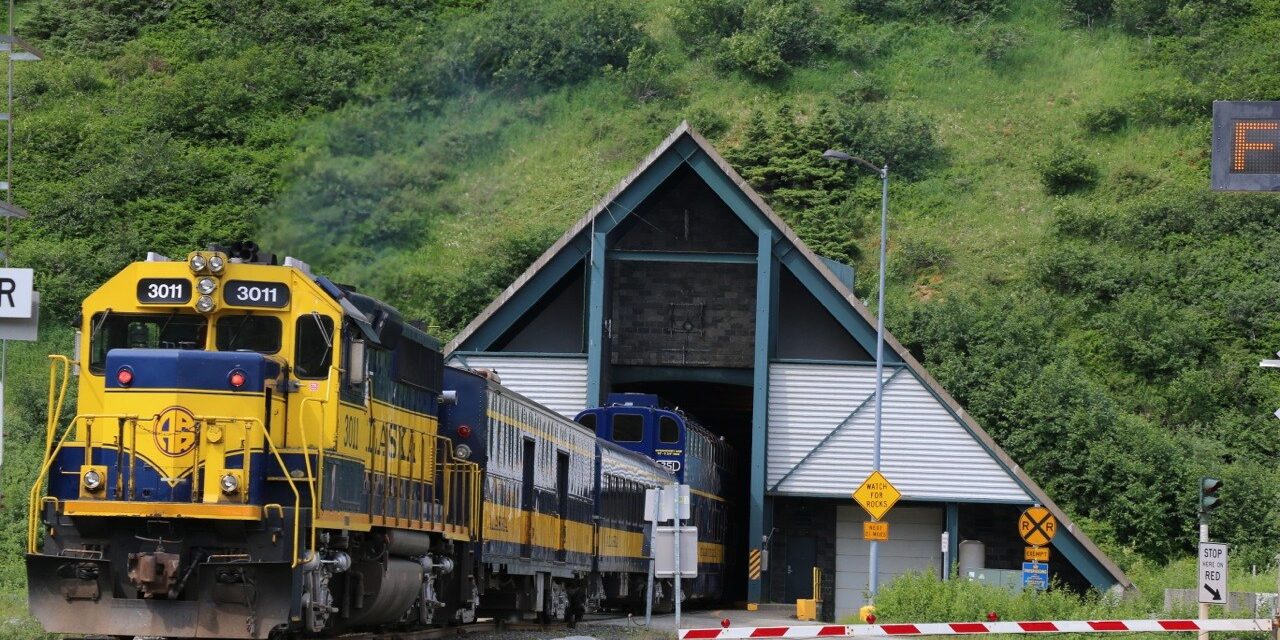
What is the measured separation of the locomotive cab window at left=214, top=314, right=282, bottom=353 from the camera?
51.0 feet

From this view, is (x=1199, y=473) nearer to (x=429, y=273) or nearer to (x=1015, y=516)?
(x=1015, y=516)

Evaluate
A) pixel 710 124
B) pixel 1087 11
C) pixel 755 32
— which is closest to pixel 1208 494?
pixel 710 124

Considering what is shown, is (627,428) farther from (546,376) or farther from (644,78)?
(644,78)

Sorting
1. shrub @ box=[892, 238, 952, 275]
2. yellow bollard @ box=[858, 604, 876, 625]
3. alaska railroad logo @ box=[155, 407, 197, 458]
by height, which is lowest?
yellow bollard @ box=[858, 604, 876, 625]

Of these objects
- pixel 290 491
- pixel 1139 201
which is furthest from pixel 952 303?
pixel 290 491

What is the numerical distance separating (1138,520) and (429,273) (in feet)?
99.0

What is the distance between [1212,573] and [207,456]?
12.3 meters

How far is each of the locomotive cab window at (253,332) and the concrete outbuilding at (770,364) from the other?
2530cm

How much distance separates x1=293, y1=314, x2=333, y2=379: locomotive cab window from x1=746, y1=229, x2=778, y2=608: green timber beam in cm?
2638

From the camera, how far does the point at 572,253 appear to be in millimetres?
41531

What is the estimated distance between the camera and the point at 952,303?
5278 centimetres

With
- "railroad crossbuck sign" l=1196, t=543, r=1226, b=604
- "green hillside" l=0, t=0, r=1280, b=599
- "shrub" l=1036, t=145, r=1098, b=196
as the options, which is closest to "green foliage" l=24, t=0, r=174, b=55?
"green hillside" l=0, t=0, r=1280, b=599

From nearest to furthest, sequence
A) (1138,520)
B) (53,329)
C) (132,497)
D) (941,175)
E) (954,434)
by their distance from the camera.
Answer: (132,497), (954,434), (1138,520), (53,329), (941,175)

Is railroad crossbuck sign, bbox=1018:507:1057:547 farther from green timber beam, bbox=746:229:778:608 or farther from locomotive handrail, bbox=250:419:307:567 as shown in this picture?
locomotive handrail, bbox=250:419:307:567
